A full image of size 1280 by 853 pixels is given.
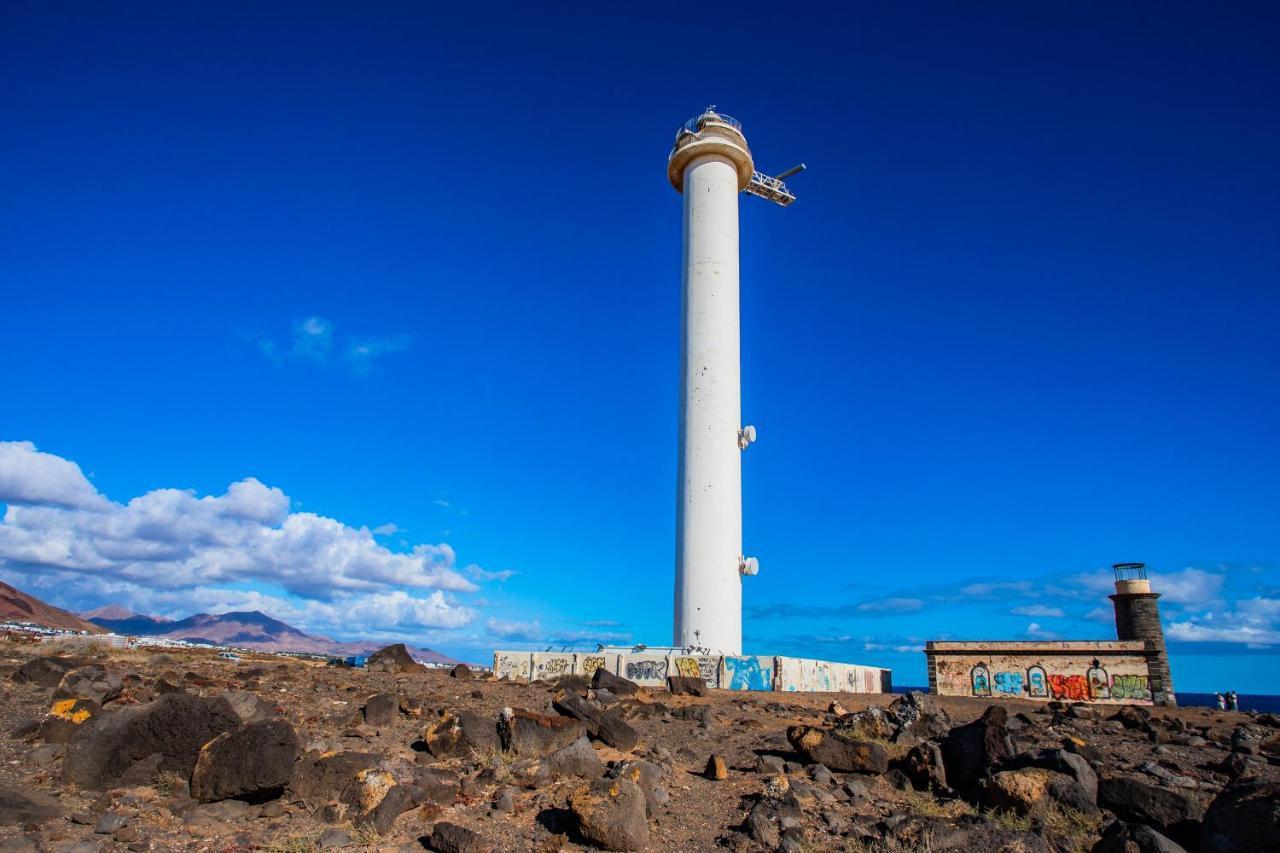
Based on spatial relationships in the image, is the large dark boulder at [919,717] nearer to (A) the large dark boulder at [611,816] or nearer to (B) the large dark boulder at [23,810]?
(A) the large dark boulder at [611,816]

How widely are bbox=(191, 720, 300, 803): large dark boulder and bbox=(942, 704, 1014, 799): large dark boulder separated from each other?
34.2 feet

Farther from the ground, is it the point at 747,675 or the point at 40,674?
the point at 747,675

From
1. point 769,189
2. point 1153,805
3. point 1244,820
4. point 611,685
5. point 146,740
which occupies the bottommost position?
point 1153,805

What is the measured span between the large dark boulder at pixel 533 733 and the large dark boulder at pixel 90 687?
9246mm

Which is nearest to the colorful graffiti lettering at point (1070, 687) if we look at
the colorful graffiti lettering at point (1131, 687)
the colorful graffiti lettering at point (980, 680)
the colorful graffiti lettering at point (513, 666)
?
the colorful graffiti lettering at point (1131, 687)

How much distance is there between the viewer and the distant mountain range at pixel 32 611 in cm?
9788

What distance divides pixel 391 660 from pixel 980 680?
99.0ft

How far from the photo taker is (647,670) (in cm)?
3566

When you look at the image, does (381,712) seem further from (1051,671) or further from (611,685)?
(1051,671)

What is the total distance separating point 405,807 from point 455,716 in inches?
160

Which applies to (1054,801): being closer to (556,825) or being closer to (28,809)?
(556,825)

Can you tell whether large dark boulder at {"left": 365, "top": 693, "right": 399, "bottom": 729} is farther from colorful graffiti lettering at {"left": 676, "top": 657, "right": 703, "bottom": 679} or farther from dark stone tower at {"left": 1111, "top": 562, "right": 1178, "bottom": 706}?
dark stone tower at {"left": 1111, "top": 562, "right": 1178, "bottom": 706}

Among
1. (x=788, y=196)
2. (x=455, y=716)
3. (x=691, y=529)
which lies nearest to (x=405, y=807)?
(x=455, y=716)

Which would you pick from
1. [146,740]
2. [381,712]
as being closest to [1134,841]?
[146,740]
